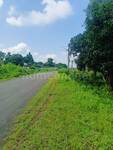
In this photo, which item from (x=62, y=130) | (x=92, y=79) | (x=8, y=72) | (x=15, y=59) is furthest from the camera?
(x=15, y=59)

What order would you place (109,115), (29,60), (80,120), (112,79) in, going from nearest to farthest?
(80,120)
(109,115)
(112,79)
(29,60)

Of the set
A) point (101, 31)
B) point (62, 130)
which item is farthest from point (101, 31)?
point (62, 130)

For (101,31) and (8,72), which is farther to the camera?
(8,72)

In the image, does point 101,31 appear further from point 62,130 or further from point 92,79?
point 92,79

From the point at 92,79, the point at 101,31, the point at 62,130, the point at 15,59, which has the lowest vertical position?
the point at 92,79

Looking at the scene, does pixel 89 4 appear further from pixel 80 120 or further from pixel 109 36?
pixel 80 120

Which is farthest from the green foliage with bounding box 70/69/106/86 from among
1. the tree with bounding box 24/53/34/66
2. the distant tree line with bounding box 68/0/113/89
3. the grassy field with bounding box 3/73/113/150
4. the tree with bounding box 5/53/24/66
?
the tree with bounding box 24/53/34/66

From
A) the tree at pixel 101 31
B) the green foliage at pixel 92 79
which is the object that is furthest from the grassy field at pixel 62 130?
the green foliage at pixel 92 79

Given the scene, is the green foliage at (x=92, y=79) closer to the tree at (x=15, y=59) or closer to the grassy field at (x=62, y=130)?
the grassy field at (x=62, y=130)

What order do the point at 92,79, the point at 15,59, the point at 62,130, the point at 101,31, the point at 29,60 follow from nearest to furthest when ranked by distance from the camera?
the point at 62,130 → the point at 101,31 → the point at 92,79 → the point at 15,59 → the point at 29,60

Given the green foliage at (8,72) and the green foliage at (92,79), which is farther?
the green foliage at (8,72)

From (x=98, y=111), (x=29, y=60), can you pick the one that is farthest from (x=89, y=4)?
(x=29, y=60)

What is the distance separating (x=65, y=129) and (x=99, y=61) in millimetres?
21086

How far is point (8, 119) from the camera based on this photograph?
13383 millimetres
